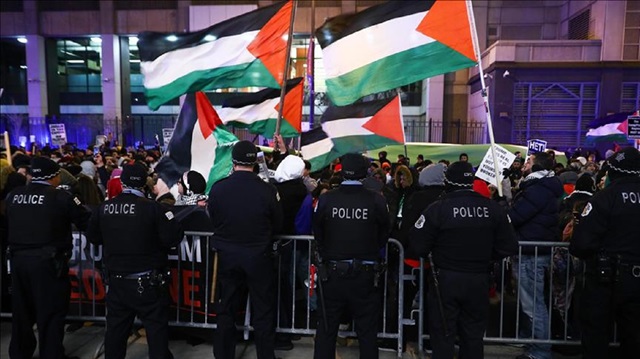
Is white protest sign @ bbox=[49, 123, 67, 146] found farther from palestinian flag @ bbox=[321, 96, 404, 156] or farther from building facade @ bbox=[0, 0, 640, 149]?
building facade @ bbox=[0, 0, 640, 149]

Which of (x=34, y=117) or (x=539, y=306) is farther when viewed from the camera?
(x=34, y=117)

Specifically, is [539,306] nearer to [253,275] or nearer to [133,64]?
[253,275]

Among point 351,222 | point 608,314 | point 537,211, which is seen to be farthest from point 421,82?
point 351,222

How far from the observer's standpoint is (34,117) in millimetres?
33562

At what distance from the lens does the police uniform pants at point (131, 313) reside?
13.9 feet

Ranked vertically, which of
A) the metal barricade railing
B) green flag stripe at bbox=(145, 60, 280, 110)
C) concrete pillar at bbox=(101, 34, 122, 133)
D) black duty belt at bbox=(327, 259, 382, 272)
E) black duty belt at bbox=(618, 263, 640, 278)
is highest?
concrete pillar at bbox=(101, 34, 122, 133)

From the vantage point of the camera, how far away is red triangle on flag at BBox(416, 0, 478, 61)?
22.1ft

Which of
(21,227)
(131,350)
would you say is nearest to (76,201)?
(21,227)

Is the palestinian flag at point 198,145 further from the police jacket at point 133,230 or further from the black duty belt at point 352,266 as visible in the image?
the black duty belt at point 352,266

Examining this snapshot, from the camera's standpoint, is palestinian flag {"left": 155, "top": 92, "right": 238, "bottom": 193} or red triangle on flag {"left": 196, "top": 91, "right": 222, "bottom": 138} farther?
red triangle on flag {"left": 196, "top": 91, "right": 222, "bottom": 138}

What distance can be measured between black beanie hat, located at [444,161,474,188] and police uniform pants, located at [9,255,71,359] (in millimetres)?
3595

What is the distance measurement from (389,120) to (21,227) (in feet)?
18.0

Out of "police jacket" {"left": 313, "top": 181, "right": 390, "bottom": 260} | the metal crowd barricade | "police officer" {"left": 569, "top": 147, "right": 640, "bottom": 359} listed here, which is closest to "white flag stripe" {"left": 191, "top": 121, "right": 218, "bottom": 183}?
"police jacket" {"left": 313, "top": 181, "right": 390, "bottom": 260}

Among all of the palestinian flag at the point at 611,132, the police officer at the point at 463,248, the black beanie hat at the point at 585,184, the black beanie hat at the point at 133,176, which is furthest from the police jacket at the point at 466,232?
the palestinian flag at the point at 611,132
